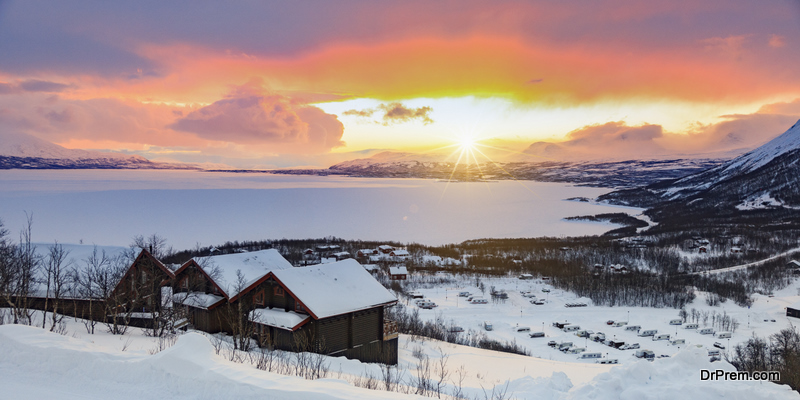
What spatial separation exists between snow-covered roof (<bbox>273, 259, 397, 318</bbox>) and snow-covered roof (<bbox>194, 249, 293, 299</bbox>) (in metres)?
1.95

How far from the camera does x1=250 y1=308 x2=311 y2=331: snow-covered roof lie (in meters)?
Answer: 19.9

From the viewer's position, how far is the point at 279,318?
20406 millimetres

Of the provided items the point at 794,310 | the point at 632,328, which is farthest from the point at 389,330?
the point at 794,310

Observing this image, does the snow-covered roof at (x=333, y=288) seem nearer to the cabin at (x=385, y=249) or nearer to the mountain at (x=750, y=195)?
the cabin at (x=385, y=249)

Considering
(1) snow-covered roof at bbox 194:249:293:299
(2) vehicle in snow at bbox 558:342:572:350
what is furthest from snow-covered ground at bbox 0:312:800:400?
(2) vehicle in snow at bbox 558:342:572:350

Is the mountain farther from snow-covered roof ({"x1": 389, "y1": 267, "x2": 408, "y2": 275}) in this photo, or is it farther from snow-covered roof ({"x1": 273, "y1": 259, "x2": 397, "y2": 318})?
snow-covered roof ({"x1": 273, "y1": 259, "x2": 397, "y2": 318})

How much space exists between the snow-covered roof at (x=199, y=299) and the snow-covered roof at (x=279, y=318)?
3.09m

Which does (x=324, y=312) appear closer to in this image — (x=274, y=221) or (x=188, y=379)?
(x=188, y=379)

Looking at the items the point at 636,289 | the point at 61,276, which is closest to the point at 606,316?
the point at 636,289

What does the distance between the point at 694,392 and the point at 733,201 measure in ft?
561

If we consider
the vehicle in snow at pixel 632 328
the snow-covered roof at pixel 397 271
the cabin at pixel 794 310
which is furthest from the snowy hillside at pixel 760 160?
the snow-covered roof at pixel 397 271

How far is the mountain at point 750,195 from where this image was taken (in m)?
123

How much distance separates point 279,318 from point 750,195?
17364 centimetres

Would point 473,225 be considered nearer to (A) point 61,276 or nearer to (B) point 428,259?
(B) point 428,259
